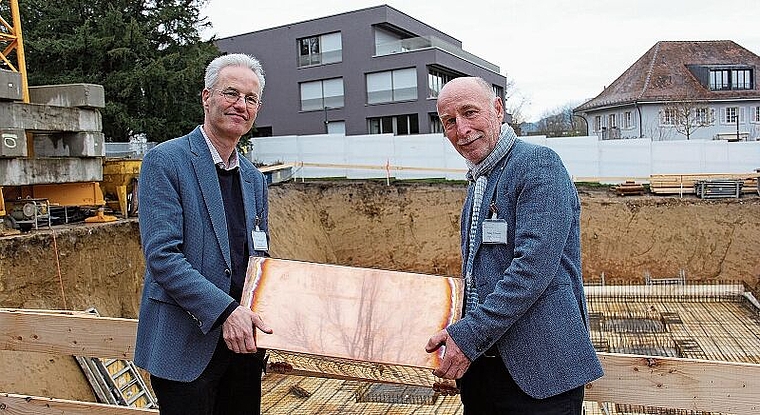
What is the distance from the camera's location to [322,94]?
2975cm

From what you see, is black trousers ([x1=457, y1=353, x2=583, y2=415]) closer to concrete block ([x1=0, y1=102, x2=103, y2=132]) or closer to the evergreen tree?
concrete block ([x1=0, y1=102, x2=103, y2=132])

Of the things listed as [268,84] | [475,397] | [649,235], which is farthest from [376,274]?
[268,84]

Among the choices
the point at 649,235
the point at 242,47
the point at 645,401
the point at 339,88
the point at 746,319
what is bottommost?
the point at 746,319

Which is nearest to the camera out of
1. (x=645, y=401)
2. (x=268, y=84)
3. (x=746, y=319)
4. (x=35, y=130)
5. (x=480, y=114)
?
(x=480, y=114)

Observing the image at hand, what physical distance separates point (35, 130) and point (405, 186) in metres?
11.0

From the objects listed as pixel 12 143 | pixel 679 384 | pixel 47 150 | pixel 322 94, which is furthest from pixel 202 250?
pixel 322 94

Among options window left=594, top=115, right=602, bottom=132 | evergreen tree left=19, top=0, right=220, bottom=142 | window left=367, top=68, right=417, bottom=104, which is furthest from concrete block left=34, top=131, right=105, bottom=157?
window left=594, top=115, right=602, bottom=132

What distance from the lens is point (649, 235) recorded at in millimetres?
17719

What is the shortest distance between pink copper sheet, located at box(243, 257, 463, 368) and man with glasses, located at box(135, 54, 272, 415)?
0.31 ft

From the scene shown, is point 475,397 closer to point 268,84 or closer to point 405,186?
point 405,186

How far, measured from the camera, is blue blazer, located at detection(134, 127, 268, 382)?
2305 millimetres

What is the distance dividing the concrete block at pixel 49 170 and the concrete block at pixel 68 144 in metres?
0.18

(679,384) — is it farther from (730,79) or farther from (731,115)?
(730,79)

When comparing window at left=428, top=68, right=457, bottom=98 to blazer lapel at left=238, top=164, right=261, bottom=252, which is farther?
window at left=428, top=68, right=457, bottom=98
